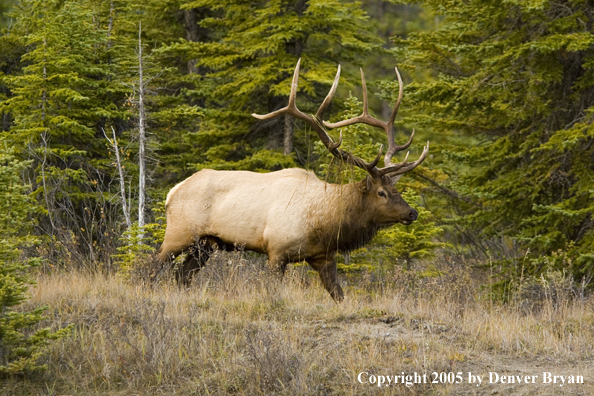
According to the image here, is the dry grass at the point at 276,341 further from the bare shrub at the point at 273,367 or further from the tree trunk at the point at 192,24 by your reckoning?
the tree trunk at the point at 192,24

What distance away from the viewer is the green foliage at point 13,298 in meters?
5.55

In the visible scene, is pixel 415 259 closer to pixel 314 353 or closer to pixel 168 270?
pixel 168 270

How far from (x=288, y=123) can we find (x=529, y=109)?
19.3ft

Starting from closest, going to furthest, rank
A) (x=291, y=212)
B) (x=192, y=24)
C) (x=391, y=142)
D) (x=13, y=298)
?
(x=13, y=298) < (x=291, y=212) < (x=391, y=142) < (x=192, y=24)

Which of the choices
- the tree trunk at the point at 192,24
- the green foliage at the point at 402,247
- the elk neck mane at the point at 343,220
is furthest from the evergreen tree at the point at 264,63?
the elk neck mane at the point at 343,220

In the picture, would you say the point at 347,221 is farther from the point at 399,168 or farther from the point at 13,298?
the point at 13,298

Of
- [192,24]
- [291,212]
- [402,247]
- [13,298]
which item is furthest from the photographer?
[192,24]

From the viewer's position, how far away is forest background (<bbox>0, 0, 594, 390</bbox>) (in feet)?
31.5

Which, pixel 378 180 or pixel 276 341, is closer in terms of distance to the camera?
pixel 276 341

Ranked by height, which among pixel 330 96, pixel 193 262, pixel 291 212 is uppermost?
pixel 330 96

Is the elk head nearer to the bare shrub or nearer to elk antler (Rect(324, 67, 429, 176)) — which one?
elk antler (Rect(324, 67, 429, 176))

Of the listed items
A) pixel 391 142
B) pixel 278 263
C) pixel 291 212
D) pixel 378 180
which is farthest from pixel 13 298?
pixel 391 142

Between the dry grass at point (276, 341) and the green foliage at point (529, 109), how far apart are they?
68.9 inches

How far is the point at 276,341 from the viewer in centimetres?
611
